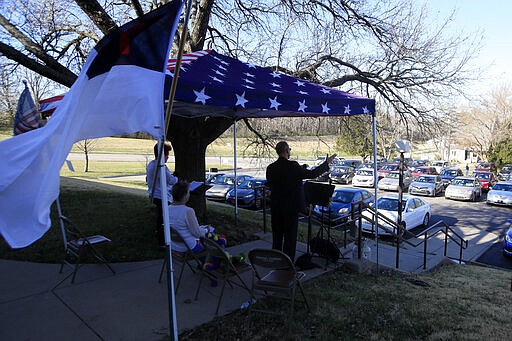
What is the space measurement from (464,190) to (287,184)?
23.3 m

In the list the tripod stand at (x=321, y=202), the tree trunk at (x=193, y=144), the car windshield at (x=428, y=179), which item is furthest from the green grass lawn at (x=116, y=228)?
the car windshield at (x=428, y=179)

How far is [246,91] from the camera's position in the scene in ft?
13.4

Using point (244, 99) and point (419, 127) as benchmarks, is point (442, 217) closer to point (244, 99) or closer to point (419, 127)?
point (419, 127)

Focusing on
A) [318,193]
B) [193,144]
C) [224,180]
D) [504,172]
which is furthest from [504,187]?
[193,144]

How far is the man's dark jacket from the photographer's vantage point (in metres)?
4.41

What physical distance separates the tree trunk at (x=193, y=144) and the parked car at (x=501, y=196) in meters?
21.1

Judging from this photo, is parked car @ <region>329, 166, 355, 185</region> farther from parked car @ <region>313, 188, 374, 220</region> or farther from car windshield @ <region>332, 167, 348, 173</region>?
parked car @ <region>313, 188, 374, 220</region>

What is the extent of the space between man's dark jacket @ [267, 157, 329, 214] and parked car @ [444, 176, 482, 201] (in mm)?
23013

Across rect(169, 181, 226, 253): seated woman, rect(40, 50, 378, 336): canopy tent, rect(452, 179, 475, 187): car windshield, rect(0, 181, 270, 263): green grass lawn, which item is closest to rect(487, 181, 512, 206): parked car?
rect(452, 179, 475, 187): car windshield

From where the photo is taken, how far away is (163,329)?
342cm

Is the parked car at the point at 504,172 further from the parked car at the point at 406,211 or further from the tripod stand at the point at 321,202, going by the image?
the tripod stand at the point at 321,202

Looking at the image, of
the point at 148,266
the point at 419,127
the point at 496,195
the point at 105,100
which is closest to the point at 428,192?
the point at 496,195

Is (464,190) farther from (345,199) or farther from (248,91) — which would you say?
(248,91)

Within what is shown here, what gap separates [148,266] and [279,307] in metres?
2.38
